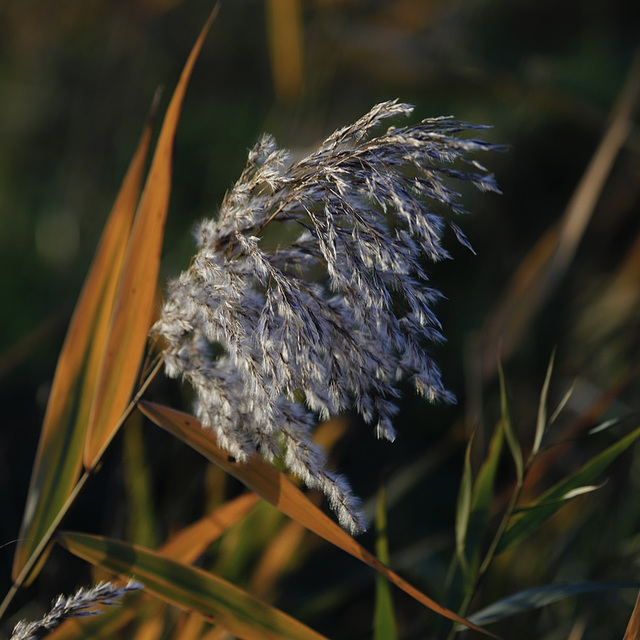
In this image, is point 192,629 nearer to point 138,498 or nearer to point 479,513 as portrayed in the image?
point 138,498

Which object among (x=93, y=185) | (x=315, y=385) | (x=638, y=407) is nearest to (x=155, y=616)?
(x=315, y=385)

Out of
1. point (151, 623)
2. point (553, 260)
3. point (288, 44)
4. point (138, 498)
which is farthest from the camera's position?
point (288, 44)

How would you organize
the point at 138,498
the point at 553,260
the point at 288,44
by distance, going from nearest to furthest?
the point at 138,498 → the point at 553,260 → the point at 288,44

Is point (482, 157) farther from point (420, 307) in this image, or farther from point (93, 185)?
point (420, 307)

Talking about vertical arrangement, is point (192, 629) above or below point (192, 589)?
below

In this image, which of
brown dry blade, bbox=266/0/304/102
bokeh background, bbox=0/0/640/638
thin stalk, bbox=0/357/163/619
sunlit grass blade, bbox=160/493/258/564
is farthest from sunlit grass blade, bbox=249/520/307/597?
brown dry blade, bbox=266/0/304/102

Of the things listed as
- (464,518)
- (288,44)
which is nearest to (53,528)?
(464,518)

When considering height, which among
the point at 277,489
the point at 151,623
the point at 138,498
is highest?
the point at 277,489
